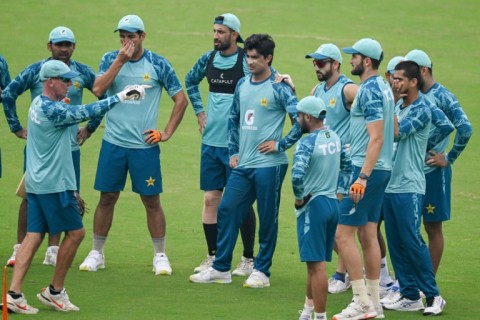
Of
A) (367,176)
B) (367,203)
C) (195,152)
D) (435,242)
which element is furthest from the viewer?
(195,152)

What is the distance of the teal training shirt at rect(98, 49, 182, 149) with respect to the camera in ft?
43.5

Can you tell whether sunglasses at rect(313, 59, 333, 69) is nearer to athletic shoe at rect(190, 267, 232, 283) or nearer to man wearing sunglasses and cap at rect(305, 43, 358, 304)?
man wearing sunglasses and cap at rect(305, 43, 358, 304)

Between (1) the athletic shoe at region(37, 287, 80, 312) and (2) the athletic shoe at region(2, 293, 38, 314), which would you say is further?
(1) the athletic shoe at region(37, 287, 80, 312)

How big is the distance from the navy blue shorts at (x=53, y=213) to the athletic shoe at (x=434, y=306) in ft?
11.0

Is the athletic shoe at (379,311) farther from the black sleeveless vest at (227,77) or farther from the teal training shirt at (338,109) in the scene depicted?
the black sleeveless vest at (227,77)

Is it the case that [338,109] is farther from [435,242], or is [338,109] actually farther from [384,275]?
[384,275]

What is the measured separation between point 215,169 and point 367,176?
2671 mm

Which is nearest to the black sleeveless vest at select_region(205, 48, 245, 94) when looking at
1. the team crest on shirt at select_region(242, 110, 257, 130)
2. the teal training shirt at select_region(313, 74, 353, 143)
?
the team crest on shirt at select_region(242, 110, 257, 130)

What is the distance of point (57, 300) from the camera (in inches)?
453

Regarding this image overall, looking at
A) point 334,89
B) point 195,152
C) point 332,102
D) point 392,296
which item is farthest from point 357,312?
point 195,152

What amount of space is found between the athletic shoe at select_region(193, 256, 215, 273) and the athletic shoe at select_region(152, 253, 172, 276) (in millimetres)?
303

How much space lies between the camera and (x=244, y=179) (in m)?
12.7

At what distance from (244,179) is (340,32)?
15.0 m

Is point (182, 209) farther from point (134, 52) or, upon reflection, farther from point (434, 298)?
point (434, 298)
